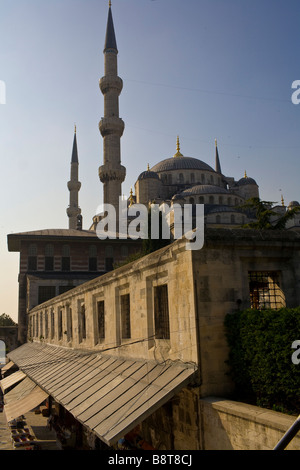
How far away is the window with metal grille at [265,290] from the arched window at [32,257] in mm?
32750

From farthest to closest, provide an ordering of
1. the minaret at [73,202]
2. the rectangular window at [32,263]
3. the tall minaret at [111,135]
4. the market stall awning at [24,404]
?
1. the minaret at [73,202]
2. the tall minaret at [111,135]
3. the rectangular window at [32,263]
4. the market stall awning at [24,404]

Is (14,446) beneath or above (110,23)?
beneath

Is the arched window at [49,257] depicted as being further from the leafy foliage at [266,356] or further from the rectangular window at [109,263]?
the leafy foliage at [266,356]

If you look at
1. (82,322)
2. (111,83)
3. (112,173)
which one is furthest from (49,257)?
(82,322)

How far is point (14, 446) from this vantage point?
13.2m

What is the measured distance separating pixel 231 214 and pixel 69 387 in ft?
152

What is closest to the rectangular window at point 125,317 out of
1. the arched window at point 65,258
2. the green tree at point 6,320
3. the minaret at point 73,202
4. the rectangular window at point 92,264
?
the arched window at point 65,258

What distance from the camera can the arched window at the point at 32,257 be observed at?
127 feet

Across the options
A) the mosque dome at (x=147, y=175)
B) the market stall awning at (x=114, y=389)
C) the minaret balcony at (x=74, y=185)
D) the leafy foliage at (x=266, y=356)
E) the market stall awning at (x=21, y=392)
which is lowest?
the market stall awning at (x=21, y=392)

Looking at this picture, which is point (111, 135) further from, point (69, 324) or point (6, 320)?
point (6, 320)

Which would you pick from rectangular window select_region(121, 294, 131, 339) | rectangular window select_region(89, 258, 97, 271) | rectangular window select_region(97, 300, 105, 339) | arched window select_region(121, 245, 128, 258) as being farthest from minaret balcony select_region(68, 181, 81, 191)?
rectangular window select_region(121, 294, 131, 339)

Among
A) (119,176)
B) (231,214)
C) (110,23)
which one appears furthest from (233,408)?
(110,23)

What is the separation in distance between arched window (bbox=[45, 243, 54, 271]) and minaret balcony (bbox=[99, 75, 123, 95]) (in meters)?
23.0

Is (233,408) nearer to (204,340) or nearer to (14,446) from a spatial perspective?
(204,340)
